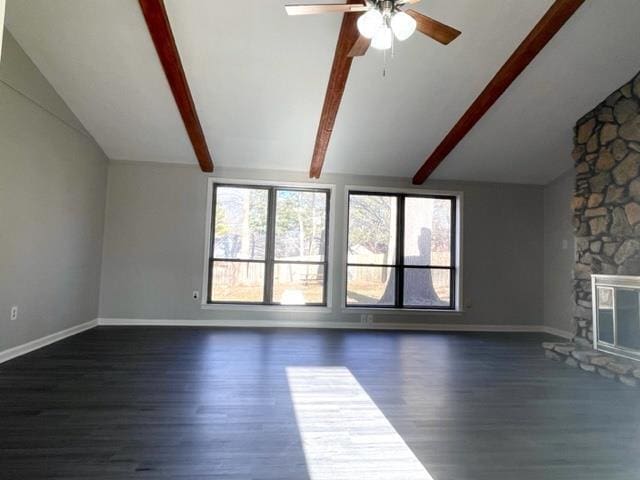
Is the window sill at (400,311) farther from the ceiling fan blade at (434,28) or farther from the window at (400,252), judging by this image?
the ceiling fan blade at (434,28)

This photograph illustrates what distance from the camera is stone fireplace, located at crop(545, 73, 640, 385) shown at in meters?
3.50

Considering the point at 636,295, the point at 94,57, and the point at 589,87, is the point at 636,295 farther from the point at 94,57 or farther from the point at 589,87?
the point at 94,57

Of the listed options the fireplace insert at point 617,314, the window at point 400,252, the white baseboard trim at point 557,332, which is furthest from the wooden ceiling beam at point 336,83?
the white baseboard trim at point 557,332

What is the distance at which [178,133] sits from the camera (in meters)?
4.49

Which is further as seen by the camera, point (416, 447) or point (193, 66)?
point (193, 66)

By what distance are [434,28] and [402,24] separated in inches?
11.9

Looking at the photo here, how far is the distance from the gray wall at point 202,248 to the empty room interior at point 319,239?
0.11 ft

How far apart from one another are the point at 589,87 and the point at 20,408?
19.1 ft

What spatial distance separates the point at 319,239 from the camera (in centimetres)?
546

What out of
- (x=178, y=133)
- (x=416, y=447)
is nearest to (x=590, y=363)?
(x=416, y=447)

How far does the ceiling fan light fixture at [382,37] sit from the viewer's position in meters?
2.36

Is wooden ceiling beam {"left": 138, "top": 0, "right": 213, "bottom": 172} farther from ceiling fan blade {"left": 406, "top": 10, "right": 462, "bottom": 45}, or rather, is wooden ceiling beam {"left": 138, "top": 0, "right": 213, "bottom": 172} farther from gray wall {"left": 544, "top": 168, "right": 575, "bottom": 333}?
gray wall {"left": 544, "top": 168, "right": 575, "bottom": 333}

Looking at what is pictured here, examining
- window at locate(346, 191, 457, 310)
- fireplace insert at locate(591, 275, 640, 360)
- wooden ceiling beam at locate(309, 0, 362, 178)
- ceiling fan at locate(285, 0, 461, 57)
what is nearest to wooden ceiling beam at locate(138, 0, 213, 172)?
ceiling fan at locate(285, 0, 461, 57)

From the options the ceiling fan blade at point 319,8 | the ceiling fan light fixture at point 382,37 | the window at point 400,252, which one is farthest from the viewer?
the window at point 400,252
